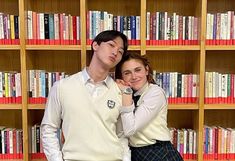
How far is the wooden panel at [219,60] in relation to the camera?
2562 mm

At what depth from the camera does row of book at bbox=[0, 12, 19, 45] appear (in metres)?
2.29

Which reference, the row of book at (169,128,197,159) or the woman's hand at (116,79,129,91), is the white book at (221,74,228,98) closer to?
the row of book at (169,128,197,159)

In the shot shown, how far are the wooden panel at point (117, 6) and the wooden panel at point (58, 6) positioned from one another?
0.38 ft

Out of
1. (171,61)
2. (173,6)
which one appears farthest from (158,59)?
(173,6)

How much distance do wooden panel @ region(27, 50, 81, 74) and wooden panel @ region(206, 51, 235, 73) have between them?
1.04 metres

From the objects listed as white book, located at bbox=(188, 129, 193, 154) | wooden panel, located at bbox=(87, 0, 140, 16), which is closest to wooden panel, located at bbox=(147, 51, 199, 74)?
wooden panel, located at bbox=(87, 0, 140, 16)

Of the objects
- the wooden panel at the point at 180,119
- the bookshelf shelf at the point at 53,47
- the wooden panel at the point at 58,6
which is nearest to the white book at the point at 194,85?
the wooden panel at the point at 180,119

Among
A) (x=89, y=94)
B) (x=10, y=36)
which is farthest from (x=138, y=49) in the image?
(x=10, y=36)

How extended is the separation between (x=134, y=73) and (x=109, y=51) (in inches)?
9.1

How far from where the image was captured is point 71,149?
183 centimetres

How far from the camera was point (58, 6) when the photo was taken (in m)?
2.50

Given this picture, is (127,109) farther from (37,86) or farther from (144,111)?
(37,86)

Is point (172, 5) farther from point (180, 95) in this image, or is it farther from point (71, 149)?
point (71, 149)

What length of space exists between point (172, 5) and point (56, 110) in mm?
1291
